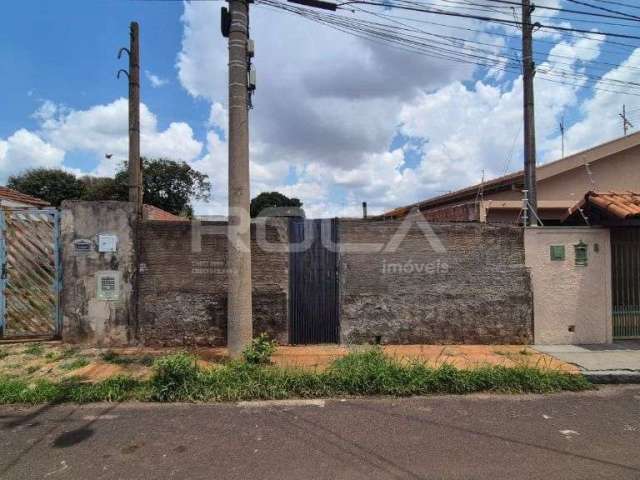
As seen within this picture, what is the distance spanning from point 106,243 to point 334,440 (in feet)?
16.6

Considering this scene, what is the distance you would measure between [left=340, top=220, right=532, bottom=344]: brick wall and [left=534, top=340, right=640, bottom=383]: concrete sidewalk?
68 cm

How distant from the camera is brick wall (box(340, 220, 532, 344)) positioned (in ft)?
22.1

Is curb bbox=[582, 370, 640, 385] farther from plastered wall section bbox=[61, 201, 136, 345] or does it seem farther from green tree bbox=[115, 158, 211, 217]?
green tree bbox=[115, 158, 211, 217]

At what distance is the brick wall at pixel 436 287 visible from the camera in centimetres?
673

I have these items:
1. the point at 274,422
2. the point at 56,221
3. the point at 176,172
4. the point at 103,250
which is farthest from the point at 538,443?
the point at 176,172

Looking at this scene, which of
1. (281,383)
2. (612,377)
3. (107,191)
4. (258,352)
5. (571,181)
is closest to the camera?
(281,383)

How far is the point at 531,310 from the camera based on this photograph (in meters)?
6.86

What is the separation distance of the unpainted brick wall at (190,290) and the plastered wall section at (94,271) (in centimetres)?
23

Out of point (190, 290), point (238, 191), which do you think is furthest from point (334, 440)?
point (190, 290)

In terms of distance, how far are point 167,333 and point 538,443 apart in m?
5.51

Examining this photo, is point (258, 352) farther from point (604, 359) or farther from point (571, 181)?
point (571, 181)

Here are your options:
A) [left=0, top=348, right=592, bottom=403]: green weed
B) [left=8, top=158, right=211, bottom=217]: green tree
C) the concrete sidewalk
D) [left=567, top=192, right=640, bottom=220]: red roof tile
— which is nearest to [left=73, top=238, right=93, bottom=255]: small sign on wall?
[left=0, top=348, right=592, bottom=403]: green weed

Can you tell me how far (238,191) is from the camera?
18.0 feet

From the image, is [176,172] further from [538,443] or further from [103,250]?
[538,443]
